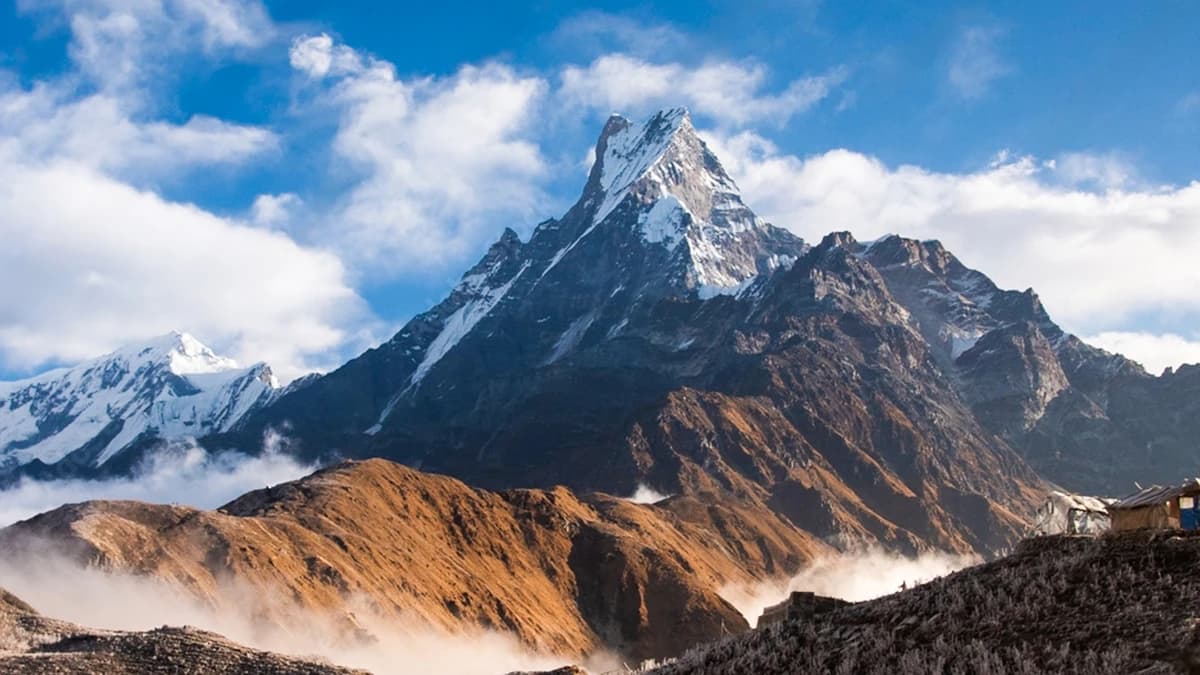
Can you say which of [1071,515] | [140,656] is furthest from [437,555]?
[140,656]

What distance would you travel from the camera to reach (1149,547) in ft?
69.3

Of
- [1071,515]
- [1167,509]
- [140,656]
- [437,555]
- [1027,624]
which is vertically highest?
[437,555]

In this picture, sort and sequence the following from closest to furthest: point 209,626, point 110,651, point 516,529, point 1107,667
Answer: point 1107,667 < point 110,651 < point 209,626 < point 516,529

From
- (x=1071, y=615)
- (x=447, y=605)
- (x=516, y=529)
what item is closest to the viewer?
(x=1071, y=615)

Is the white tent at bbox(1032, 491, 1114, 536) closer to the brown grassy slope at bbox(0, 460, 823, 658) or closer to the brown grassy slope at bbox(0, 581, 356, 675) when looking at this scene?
the brown grassy slope at bbox(0, 581, 356, 675)

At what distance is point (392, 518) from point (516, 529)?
21.3 meters

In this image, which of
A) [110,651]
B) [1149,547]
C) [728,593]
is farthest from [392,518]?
[1149,547]

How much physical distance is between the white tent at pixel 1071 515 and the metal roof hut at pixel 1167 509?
11067 millimetres

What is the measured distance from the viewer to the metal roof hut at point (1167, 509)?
29469 mm

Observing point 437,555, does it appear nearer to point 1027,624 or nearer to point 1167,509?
point 1167,509

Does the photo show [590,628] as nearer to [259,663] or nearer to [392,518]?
[392,518]

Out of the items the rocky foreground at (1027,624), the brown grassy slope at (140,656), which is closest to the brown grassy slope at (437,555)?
the brown grassy slope at (140,656)

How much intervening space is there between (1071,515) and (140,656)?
3417 centimetres

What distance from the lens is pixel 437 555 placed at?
399 ft
